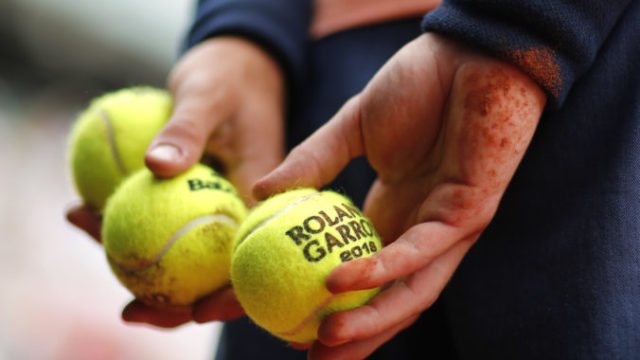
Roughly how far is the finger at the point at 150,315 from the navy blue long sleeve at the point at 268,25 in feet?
1.53

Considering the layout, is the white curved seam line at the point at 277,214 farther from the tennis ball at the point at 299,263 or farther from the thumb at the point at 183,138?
the thumb at the point at 183,138

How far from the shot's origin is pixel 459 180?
63cm

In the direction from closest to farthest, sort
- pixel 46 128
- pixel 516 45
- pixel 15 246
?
pixel 516 45 < pixel 15 246 < pixel 46 128

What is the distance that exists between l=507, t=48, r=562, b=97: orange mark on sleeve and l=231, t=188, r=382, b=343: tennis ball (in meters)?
0.26

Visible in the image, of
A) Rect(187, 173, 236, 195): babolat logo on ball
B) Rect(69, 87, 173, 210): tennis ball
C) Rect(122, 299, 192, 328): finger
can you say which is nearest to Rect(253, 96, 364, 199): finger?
Rect(187, 173, 236, 195): babolat logo on ball

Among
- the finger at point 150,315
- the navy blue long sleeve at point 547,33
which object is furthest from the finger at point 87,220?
the navy blue long sleeve at point 547,33

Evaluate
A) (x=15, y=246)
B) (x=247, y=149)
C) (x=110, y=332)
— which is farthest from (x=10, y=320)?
(x=247, y=149)

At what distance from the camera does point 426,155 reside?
2.34ft

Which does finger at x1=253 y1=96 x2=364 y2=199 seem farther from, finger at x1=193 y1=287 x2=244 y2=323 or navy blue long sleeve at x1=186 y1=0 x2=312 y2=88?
navy blue long sleeve at x1=186 y1=0 x2=312 y2=88

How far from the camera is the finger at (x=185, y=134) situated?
2.43ft

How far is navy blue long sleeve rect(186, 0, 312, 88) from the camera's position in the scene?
→ 980 mm

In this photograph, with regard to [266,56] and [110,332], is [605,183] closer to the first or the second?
[266,56]

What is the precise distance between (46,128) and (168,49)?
863 mm

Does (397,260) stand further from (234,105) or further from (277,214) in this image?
(234,105)
